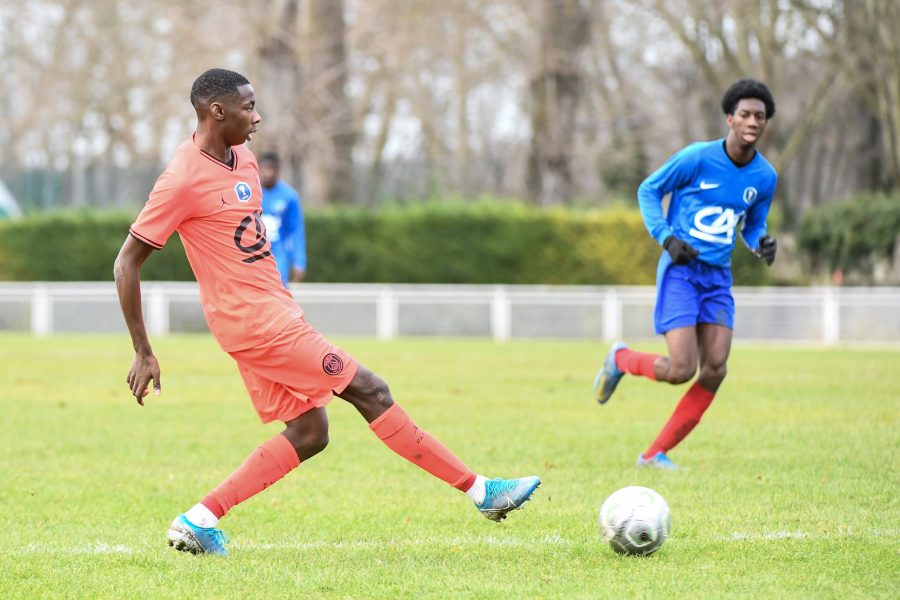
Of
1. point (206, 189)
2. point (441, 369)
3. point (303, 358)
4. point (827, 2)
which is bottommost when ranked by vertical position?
point (441, 369)

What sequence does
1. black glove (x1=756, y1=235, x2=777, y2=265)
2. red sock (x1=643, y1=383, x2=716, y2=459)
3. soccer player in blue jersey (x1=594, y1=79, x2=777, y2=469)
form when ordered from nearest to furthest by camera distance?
soccer player in blue jersey (x1=594, y1=79, x2=777, y2=469)
black glove (x1=756, y1=235, x2=777, y2=265)
red sock (x1=643, y1=383, x2=716, y2=459)

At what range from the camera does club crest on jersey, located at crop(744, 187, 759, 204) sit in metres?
8.15

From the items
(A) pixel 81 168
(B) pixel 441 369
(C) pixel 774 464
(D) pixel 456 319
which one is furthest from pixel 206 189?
(A) pixel 81 168

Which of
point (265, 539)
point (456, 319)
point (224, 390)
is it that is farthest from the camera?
point (456, 319)

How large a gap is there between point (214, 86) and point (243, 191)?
467 millimetres

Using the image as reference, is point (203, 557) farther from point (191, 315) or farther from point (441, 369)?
point (191, 315)

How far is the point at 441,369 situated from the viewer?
1722 centimetres

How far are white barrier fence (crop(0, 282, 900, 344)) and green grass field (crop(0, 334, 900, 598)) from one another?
8.30 metres

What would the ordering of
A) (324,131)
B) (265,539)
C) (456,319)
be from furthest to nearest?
(324,131) < (456,319) < (265,539)

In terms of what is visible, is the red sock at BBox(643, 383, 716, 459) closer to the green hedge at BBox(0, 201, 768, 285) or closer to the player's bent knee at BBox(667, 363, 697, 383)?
the player's bent knee at BBox(667, 363, 697, 383)

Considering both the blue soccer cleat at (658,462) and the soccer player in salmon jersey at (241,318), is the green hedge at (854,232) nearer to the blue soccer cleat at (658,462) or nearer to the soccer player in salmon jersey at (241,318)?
the blue soccer cleat at (658,462)

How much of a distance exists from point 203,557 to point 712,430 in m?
5.90

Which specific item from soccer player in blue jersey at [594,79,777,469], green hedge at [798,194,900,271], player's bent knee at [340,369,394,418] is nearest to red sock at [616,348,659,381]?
soccer player in blue jersey at [594,79,777,469]

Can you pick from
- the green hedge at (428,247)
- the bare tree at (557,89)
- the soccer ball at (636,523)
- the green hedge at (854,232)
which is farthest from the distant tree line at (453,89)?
the soccer ball at (636,523)
